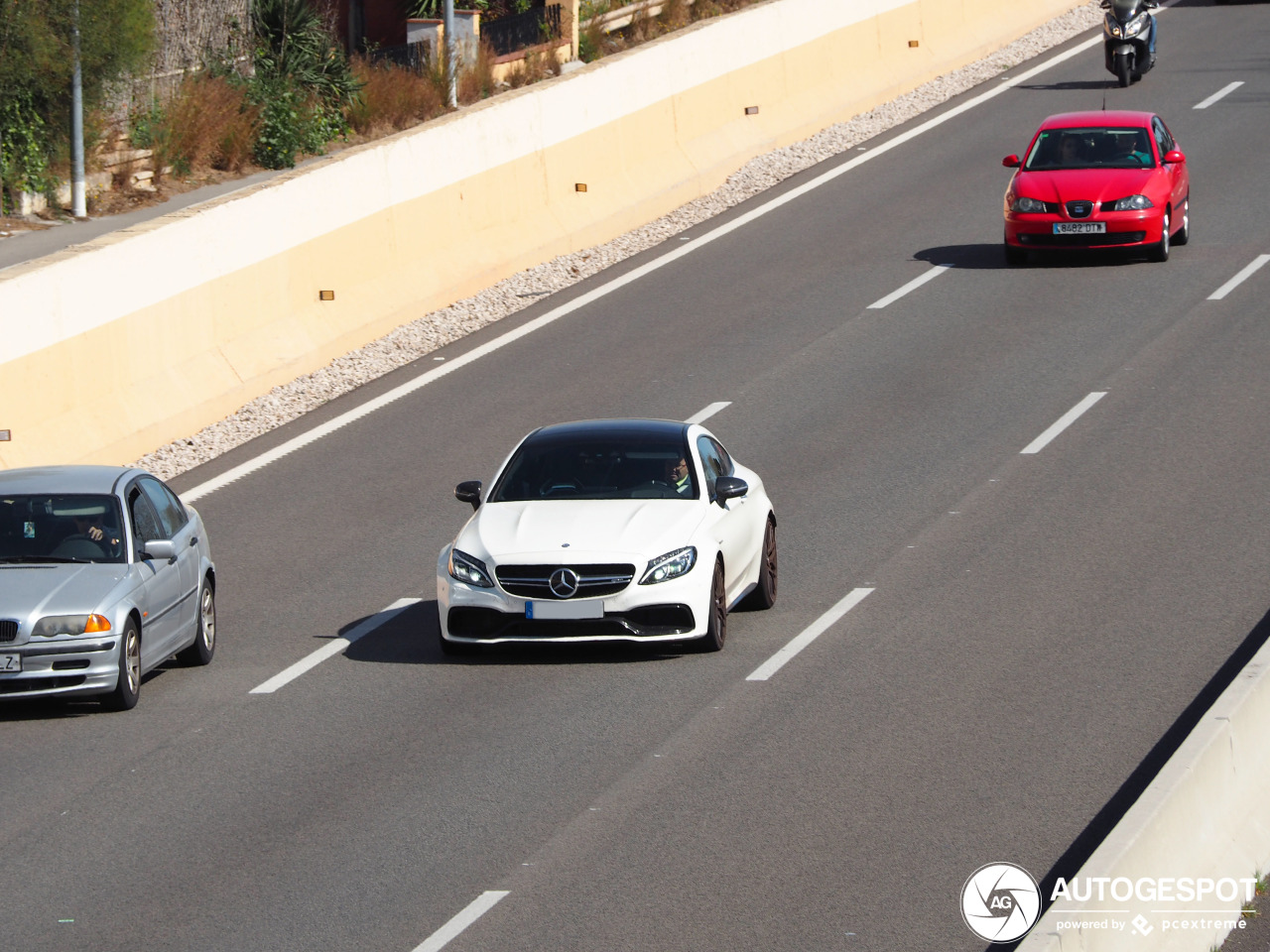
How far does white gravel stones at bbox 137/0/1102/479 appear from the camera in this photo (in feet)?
67.4

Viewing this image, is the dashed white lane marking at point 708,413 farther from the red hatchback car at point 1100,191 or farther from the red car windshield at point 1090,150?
the red car windshield at point 1090,150

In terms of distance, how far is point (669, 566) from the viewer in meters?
13.1

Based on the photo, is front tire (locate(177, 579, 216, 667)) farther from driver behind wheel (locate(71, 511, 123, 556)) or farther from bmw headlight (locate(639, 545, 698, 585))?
bmw headlight (locate(639, 545, 698, 585))

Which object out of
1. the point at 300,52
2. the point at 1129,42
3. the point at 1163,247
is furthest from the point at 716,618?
the point at 1129,42

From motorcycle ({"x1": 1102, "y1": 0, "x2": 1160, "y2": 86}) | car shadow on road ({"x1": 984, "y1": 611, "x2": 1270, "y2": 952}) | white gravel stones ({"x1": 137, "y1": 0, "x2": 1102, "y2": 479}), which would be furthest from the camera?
motorcycle ({"x1": 1102, "y1": 0, "x2": 1160, "y2": 86})

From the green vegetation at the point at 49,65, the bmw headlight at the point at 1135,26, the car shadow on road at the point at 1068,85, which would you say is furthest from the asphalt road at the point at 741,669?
the bmw headlight at the point at 1135,26

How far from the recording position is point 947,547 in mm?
15797

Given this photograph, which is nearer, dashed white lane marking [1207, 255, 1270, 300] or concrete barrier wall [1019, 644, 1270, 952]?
concrete barrier wall [1019, 644, 1270, 952]

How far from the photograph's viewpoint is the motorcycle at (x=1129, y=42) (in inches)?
1430

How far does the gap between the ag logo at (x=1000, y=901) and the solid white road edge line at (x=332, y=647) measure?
217 inches

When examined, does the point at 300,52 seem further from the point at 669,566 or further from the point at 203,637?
the point at 669,566

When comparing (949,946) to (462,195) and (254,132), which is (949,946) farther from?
(254,132)

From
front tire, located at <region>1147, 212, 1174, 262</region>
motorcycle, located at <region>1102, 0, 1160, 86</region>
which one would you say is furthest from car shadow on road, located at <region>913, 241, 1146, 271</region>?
motorcycle, located at <region>1102, 0, 1160, 86</region>

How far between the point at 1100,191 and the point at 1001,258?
1819 mm
